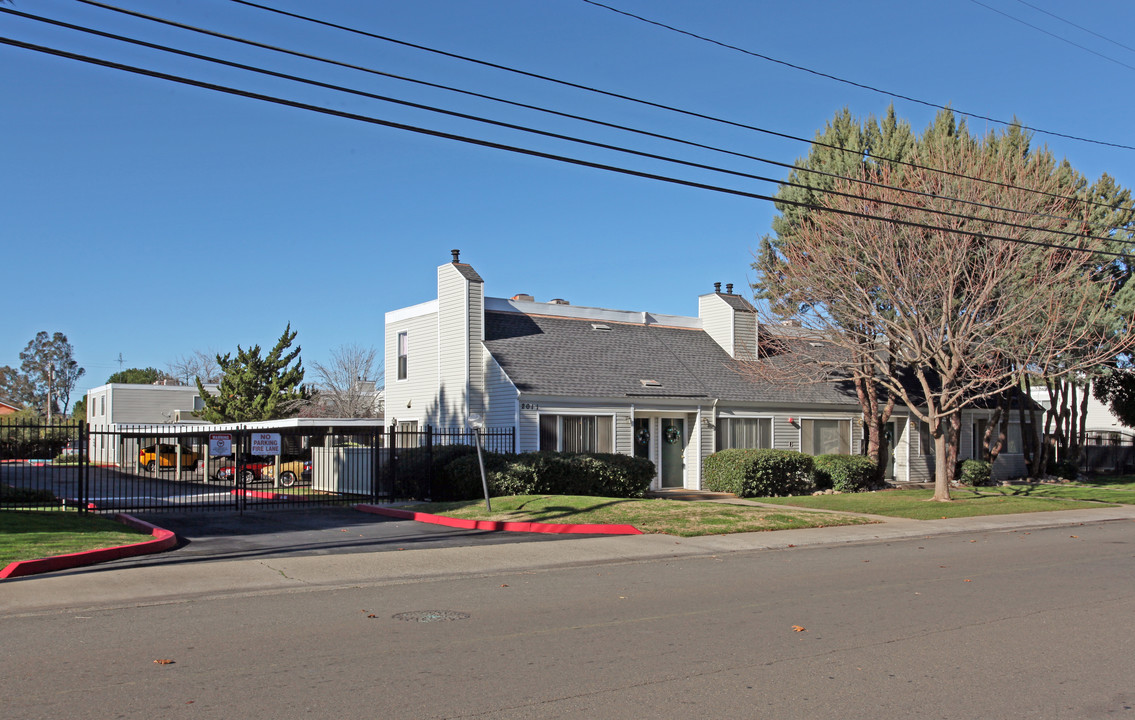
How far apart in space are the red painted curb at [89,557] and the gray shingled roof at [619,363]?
38.2 ft

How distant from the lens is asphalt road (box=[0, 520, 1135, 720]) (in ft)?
20.0

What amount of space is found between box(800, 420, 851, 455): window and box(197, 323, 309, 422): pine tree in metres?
31.9

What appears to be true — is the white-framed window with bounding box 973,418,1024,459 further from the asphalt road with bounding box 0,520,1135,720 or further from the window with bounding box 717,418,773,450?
the asphalt road with bounding box 0,520,1135,720

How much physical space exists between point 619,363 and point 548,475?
7099 millimetres

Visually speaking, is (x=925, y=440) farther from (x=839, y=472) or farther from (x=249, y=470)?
(x=249, y=470)

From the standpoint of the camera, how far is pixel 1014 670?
7.00 m

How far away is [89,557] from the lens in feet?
41.9

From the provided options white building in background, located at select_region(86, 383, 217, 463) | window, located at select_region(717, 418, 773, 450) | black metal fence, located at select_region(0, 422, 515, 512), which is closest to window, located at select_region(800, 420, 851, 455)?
window, located at select_region(717, 418, 773, 450)

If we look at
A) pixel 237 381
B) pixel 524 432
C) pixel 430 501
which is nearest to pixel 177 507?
pixel 430 501

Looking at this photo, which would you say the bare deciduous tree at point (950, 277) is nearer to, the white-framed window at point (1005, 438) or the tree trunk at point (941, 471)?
the tree trunk at point (941, 471)

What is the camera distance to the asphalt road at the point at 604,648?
20.0 feet

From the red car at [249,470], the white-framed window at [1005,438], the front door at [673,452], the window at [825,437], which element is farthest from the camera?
the white-framed window at [1005,438]

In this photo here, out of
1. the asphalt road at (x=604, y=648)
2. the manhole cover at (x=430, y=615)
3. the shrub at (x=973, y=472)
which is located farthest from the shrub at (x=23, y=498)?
the shrub at (x=973, y=472)

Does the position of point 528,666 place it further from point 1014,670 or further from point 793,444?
point 793,444
